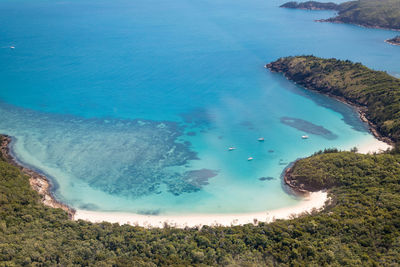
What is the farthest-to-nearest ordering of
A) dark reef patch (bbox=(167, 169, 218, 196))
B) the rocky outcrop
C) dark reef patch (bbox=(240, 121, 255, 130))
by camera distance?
dark reef patch (bbox=(240, 121, 255, 130)), dark reef patch (bbox=(167, 169, 218, 196)), the rocky outcrop

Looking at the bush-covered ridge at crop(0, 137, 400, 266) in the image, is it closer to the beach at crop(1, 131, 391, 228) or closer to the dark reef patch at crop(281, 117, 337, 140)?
the beach at crop(1, 131, 391, 228)

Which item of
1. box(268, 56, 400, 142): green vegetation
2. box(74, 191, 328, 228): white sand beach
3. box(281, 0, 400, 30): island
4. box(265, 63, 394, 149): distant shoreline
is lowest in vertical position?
box(74, 191, 328, 228): white sand beach

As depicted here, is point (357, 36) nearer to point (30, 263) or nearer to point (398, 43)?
point (398, 43)

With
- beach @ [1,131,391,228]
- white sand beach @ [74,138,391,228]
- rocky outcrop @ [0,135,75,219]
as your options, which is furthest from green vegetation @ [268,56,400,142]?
rocky outcrop @ [0,135,75,219]

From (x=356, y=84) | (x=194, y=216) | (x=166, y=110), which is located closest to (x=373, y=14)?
(x=356, y=84)

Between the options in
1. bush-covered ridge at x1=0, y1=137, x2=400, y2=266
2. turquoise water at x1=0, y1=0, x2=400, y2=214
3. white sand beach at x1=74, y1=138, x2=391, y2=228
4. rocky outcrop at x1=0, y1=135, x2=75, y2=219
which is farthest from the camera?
turquoise water at x1=0, y1=0, x2=400, y2=214

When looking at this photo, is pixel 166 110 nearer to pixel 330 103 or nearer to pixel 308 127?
pixel 308 127

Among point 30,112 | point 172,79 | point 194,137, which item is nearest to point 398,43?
point 172,79

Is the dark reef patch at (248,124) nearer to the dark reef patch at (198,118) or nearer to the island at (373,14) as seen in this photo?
the dark reef patch at (198,118)
